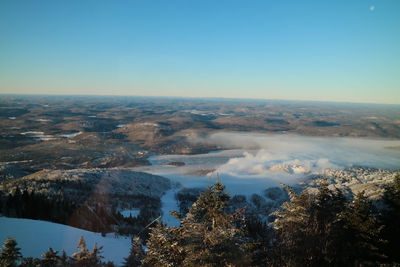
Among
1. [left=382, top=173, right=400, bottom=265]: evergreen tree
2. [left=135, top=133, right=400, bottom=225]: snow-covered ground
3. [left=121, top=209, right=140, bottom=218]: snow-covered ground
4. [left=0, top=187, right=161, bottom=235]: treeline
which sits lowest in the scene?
[left=135, top=133, right=400, bottom=225]: snow-covered ground

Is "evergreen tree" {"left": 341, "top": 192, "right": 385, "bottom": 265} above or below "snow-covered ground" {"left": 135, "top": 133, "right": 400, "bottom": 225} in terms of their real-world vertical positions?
above

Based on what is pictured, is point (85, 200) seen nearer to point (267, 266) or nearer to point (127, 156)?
point (267, 266)

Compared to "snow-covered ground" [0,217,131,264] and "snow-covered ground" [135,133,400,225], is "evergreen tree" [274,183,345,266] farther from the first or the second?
"snow-covered ground" [135,133,400,225]

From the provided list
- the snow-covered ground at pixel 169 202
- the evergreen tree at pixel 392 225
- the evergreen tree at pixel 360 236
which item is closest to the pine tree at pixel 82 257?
the evergreen tree at pixel 360 236

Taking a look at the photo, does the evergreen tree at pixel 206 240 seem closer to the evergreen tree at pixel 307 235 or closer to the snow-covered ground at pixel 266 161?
the evergreen tree at pixel 307 235

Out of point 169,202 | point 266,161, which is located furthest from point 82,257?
point 266,161

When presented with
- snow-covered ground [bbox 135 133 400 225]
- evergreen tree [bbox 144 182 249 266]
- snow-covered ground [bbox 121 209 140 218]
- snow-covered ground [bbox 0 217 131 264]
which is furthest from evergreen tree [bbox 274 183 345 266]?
snow-covered ground [bbox 121 209 140 218]
